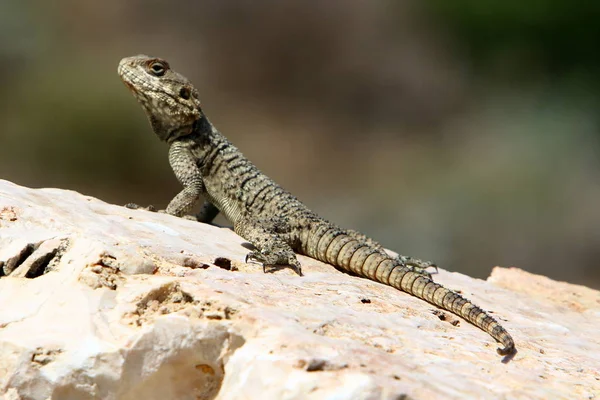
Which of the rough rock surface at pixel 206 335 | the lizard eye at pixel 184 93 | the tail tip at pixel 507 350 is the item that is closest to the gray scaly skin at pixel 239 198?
the lizard eye at pixel 184 93

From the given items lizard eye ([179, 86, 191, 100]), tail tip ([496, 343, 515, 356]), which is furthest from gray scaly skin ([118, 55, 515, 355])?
tail tip ([496, 343, 515, 356])

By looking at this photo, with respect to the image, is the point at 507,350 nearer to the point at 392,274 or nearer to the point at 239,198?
the point at 392,274

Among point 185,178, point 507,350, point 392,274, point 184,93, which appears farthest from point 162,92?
point 507,350

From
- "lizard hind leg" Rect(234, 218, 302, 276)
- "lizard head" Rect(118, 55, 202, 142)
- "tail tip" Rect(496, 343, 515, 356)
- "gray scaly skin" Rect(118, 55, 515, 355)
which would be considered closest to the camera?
"tail tip" Rect(496, 343, 515, 356)

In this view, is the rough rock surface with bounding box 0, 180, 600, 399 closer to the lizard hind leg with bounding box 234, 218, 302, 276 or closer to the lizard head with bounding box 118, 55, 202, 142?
the lizard hind leg with bounding box 234, 218, 302, 276

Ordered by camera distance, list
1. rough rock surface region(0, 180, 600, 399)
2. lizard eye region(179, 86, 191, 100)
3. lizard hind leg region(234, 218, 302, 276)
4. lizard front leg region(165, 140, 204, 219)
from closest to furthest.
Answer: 1. rough rock surface region(0, 180, 600, 399)
2. lizard hind leg region(234, 218, 302, 276)
3. lizard front leg region(165, 140, 204, 219)
4. lizard eye region(179, 86, 191, 100)

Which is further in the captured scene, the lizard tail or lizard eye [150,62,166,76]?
lizard eye [150,62,166,76]

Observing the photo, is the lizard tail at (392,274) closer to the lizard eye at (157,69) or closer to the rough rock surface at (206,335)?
the rough rock surface at (206,335)
